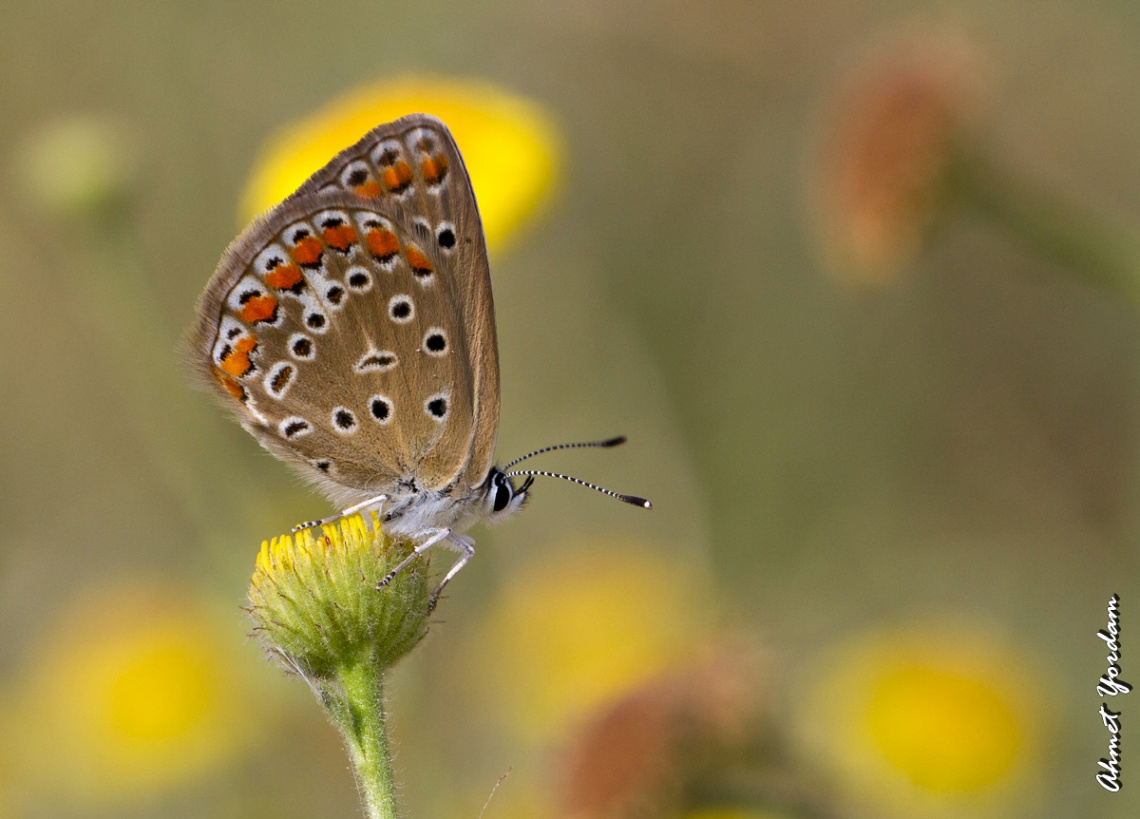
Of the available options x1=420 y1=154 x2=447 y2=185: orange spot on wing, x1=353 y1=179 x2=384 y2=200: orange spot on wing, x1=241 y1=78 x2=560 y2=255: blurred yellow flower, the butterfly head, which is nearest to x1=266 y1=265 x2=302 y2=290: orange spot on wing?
x1=353 y1=179 x2=384 y2=200: orange spot on wing

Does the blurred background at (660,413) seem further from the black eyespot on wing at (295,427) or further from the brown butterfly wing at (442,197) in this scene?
the black eyespot on wing at (295,427)

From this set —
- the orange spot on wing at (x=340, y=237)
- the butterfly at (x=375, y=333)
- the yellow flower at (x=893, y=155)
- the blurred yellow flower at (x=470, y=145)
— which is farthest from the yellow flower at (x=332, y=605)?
the yellow flower at (x=893, y=155)

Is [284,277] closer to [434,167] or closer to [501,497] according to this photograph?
[434,167]

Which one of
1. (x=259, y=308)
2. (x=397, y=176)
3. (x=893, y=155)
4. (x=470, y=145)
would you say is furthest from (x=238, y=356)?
(x=893, y=155)

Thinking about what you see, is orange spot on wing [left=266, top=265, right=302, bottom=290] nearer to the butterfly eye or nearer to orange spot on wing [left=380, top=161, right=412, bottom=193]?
orange spot on wing [left=380, top=161, right=412, bottom=193]

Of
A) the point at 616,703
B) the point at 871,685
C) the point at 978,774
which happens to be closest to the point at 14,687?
the point at 616,703

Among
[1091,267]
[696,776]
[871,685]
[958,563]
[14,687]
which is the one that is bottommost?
[14,687]

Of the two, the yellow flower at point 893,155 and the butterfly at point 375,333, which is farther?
the yellow flower at point 893,155

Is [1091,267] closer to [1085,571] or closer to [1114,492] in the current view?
[1085,571]
